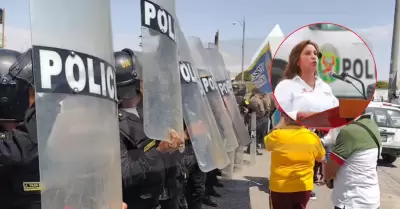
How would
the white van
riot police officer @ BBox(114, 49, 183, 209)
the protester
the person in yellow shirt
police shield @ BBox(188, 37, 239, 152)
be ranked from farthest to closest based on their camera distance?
1. the white van
2. police shield @ BBox(188, 37, 239, 152)
3. the person in yellow shirt
4. the protester
5. riot police officer @ BBox(114, 49, 183, 209)

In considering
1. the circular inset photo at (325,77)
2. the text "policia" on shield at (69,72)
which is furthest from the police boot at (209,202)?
the text "policia" on shield at (69,72)

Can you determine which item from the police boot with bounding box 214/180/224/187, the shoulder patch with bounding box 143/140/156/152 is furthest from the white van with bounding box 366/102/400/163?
the shoulder patch with bounding box 143/140/156/152

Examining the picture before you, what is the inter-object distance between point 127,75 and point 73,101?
1695mm

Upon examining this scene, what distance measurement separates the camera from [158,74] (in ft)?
6.86

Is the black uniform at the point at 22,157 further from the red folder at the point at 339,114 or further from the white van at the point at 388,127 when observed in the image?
the white van at the point at 388,127

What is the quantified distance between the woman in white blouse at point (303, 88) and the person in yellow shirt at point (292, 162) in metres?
0.89

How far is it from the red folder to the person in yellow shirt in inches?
35.0

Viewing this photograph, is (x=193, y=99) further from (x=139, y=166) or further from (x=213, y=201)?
(x=213, y=201)

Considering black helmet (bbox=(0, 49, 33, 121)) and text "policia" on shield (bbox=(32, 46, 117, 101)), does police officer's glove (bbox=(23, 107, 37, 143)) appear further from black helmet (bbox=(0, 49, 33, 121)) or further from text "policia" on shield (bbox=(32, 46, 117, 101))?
text "policia" on shield (bbox=(32, 46, 117, 101))

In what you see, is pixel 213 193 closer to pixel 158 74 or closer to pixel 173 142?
pixel 173 142

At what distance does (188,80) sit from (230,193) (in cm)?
364

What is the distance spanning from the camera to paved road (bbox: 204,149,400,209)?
5543mm

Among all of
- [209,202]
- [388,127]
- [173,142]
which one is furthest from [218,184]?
[388,127]

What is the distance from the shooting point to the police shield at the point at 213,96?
3.62 metres
